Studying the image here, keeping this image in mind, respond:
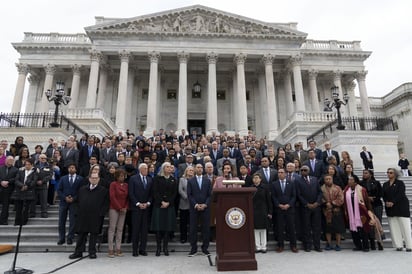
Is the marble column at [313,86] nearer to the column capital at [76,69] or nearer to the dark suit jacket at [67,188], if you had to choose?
the column capital at [76,69]

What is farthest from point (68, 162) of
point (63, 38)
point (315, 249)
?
point (63, 38)

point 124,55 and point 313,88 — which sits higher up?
point 124,55

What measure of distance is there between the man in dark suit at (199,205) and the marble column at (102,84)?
27709 millimetres

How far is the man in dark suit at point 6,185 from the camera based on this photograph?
27.2ft

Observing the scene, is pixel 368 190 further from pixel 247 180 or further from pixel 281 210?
pixel 247 180

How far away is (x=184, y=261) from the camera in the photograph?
20.2 feet

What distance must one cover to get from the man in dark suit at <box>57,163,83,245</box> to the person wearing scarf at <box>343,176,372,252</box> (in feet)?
24.2

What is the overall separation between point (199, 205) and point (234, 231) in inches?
57.3

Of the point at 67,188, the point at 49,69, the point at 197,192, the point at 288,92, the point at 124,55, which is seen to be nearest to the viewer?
the point at 197,192

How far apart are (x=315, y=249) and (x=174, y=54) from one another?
28.1 m

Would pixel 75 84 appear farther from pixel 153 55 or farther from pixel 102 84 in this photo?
pixel 153 55

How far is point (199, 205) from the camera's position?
691 centimetres

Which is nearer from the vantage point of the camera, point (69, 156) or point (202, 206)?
point (202, 206)

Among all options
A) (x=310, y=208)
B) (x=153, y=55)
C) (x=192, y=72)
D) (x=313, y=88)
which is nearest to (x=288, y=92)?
(x=313, y=88)
